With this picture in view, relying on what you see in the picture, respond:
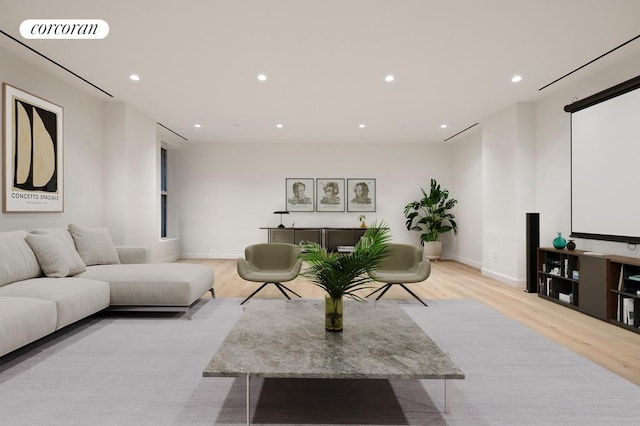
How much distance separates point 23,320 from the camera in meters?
2.67

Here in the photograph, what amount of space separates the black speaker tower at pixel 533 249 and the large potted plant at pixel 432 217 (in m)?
3.07

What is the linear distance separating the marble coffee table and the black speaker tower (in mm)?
3403

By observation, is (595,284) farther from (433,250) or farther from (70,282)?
(70,282)

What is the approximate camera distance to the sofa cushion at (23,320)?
2529 millimetres

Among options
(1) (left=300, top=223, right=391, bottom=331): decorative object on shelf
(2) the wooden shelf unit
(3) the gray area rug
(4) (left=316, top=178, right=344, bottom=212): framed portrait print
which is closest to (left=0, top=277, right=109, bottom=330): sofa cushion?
(3) the gray area rug

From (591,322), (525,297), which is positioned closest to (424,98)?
(525,297)

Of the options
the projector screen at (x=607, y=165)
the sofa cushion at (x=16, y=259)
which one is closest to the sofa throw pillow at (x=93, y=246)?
the sofa cushion at (x=16, y=259)

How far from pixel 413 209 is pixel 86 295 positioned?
23.6 feet

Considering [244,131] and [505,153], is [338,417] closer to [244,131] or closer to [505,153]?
[505,153]

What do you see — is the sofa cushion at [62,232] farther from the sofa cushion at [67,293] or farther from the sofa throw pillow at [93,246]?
the sofa cushion at [67,293]

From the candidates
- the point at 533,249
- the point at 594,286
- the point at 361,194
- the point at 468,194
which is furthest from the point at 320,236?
the point at 594,286

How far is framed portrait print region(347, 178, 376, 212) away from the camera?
907 centimetres

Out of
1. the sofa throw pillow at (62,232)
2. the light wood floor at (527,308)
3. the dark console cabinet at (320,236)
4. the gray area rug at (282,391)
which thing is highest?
the sofa throw pillow at (62,232)

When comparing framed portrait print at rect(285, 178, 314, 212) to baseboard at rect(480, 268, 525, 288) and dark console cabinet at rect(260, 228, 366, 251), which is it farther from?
baseboard at rect(480, 268, 525, 288)
